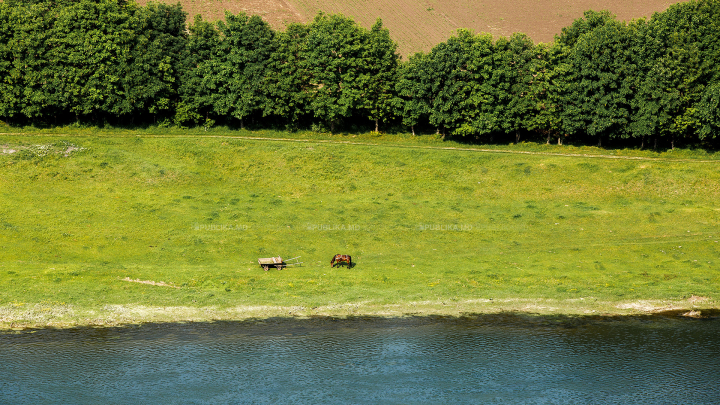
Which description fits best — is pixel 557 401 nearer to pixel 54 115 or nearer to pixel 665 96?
pixel 665 96

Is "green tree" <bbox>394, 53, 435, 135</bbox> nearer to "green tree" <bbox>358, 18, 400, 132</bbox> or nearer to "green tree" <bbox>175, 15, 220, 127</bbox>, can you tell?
"green tree" <bbox>358, 18, 400, 132</bbox>

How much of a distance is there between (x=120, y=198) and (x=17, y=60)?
35.2 meters

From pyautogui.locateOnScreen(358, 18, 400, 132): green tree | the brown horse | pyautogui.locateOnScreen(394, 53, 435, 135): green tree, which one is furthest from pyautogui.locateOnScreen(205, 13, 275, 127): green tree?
the brown horse

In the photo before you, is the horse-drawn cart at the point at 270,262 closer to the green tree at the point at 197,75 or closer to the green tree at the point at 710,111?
the green tree at the point at 197,75

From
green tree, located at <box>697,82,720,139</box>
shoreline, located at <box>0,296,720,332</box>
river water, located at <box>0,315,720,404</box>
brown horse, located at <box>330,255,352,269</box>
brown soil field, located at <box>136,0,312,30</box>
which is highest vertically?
brown soil field, located at <box>136,0,312,30</box>

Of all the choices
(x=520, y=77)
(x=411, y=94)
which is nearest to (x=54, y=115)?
(x=411, y=94)

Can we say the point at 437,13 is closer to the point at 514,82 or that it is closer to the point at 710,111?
the point at 514,82

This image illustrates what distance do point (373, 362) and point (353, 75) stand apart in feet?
221

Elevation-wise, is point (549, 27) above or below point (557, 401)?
above

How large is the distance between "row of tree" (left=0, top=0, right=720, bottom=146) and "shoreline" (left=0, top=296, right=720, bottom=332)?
46.6 metres

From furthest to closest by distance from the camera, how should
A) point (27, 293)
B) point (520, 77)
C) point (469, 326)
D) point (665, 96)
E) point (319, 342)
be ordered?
point (520, 77) → point (665, 96) → point (27, 293) → point (469, 326) → point (319, 342)

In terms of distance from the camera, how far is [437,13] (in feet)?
532

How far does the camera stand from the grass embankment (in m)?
52.8

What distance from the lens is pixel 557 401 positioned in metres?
37.7
